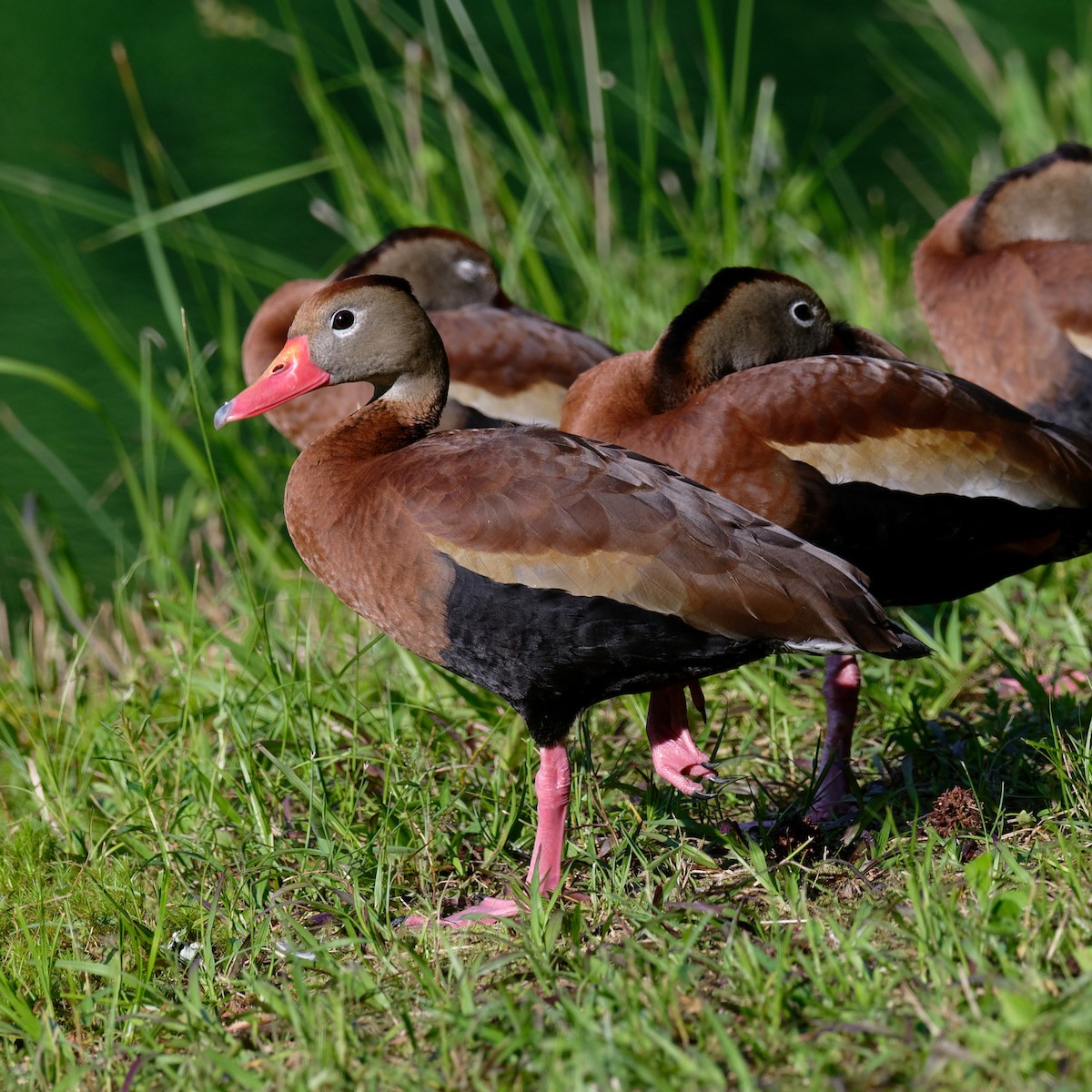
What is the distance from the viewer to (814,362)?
3.55 meters

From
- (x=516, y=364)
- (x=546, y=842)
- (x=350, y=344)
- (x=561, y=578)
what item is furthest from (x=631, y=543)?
(x=516, y=364)

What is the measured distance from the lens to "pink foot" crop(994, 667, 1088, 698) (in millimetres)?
3621

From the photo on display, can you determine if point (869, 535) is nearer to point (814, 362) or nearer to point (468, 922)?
point (814, 362)

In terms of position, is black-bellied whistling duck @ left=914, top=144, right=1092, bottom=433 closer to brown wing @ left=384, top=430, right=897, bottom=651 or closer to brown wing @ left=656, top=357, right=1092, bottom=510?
brown wing @ left=656, top=357, right=1092, bottom=510

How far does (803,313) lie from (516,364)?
130 cm

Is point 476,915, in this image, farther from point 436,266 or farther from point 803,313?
point 436,266

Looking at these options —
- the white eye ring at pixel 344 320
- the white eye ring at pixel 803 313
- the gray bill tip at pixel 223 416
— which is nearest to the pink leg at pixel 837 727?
the white eye ring at pixel 803 313

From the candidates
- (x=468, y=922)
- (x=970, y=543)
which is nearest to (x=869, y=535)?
(x=970, y=543)

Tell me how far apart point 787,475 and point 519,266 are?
11.0 ft

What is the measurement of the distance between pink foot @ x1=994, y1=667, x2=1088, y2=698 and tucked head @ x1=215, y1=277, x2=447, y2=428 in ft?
5.69

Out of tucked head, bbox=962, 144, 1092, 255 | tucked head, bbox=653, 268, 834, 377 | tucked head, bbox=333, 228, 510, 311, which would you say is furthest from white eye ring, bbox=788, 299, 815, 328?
tucked head, bbox=333, 228, 510, 311

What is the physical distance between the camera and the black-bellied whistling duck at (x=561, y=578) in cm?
288

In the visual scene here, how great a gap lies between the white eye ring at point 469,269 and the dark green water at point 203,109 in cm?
285

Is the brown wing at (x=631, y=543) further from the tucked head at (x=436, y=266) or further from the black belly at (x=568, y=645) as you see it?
the tucked head at (x=436, y=266)
